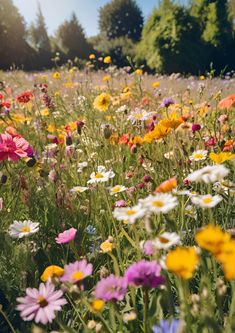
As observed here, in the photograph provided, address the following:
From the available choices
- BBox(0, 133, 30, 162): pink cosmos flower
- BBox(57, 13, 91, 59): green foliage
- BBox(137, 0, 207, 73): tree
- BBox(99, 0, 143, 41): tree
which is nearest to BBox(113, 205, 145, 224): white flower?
BBox(0, 133, 30, 162): pink cosmos flower

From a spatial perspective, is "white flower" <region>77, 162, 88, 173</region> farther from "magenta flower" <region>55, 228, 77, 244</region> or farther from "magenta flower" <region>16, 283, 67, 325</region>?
"magenta flower" <region>16, 283, 67, 325</region>

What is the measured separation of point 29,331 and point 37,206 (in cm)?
66

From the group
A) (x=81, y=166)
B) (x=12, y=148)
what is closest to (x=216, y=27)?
(x=81, y=166)

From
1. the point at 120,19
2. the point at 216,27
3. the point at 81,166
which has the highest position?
the point at 120,19

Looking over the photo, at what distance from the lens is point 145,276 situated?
0.70 meters

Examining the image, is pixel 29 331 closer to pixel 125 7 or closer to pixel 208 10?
pixel 208 10

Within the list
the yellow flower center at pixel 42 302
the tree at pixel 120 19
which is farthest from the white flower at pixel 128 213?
the tree at pixel 120 19

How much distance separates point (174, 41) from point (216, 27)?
236 cm

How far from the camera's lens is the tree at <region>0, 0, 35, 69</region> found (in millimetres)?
21141

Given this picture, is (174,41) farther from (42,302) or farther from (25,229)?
(42,302)

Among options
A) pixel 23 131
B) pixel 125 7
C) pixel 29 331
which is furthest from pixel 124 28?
pixel 29 331

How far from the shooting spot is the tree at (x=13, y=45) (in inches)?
832

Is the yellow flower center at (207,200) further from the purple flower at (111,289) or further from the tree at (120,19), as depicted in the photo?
the tree at (120,19)

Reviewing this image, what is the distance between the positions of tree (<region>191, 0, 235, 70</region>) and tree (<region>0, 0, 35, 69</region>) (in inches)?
380
